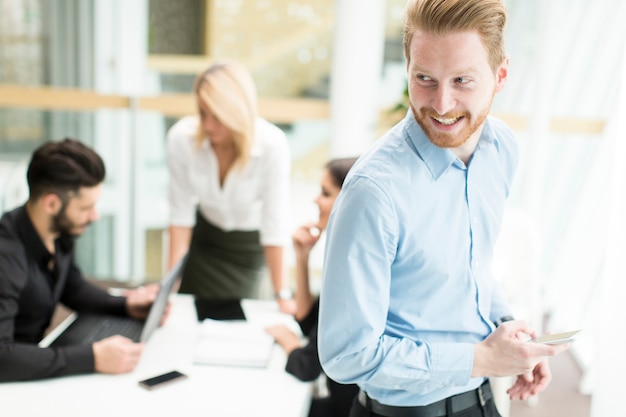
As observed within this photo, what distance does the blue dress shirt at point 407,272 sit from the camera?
48.1 inches

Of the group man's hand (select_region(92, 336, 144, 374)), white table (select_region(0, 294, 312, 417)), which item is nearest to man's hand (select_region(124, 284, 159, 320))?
white table (select_region(0, 294, 312, 417))

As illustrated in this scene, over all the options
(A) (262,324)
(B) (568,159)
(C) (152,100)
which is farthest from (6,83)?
(B) (568,159)

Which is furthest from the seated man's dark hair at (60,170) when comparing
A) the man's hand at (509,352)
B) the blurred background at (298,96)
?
the blurred background at (298,96)

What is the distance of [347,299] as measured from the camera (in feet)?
4.02

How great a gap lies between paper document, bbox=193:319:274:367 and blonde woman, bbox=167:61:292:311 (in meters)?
0.28

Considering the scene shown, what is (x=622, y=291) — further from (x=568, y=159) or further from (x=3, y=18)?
(x=3, y=18)

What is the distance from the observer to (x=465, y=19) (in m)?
1.21

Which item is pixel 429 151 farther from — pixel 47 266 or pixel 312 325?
pixel 47 266

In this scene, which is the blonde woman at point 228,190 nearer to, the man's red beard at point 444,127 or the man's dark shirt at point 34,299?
the man's dark shirt at point 34,299

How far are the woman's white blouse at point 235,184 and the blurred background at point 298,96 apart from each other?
2.77 feet

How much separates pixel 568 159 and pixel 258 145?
2.27m

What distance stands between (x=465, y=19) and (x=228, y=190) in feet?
5.63

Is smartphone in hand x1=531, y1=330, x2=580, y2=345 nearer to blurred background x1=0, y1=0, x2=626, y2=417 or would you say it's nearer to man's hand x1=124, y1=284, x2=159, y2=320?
man's hand x1=124, y1=284, x2=159, y2=320

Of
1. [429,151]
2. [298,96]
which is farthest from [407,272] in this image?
[298,96]
